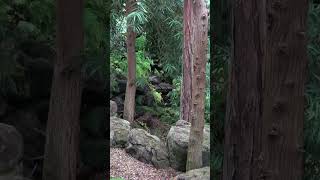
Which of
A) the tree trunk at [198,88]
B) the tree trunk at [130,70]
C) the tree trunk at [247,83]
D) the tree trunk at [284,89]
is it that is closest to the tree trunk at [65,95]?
the tree trunk at [247,83]

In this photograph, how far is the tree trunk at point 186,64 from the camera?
604 centimetres

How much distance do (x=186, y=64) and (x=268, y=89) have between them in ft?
15.6

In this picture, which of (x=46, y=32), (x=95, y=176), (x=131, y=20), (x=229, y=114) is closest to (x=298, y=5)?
(x=229, y=114)

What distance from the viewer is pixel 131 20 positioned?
7.19 metres

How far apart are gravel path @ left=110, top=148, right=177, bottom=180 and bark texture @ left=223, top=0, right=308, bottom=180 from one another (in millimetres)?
4077

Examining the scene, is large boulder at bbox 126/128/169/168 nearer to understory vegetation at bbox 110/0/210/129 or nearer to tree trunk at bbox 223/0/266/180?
understory vegetation at bbox 110/0/210/129

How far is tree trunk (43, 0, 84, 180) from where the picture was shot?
2.35m

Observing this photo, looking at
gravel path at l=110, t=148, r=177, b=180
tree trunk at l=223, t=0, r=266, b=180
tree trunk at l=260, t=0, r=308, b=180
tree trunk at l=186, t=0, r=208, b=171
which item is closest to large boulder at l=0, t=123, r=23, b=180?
tree trunk at l=223, t=0, r=266, b=180

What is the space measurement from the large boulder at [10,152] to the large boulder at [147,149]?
375cm

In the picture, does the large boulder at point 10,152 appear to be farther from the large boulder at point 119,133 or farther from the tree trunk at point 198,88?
the large boulder at point 119,133

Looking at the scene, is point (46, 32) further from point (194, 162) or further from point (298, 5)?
point (194, 162)

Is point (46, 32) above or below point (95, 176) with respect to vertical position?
above

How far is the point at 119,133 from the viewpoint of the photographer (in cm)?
677

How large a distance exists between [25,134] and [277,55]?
144 centimetres
